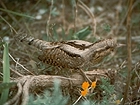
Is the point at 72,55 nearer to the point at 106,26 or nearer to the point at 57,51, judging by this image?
the point at 57,51

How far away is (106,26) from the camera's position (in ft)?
6.21

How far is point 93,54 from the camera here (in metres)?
1.67

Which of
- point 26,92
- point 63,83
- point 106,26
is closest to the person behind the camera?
point 26,92

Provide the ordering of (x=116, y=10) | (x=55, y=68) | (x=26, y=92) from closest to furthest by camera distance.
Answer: (x=26, y=92) → (x=55, y=68) → (x=116, y=10)

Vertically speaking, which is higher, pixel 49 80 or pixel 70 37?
pixel 70 37

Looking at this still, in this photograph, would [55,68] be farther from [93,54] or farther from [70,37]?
[70,37]

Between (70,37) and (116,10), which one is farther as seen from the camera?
(116,10)

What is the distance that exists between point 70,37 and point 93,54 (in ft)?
1.48

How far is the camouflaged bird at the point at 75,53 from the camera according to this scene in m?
1.65

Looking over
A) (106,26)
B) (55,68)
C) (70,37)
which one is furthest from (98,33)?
(55,68)

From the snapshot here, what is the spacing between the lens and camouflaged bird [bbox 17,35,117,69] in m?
1.65

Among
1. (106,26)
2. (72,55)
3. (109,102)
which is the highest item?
(106,26)

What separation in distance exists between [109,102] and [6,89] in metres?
0.39

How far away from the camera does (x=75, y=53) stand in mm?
1644
